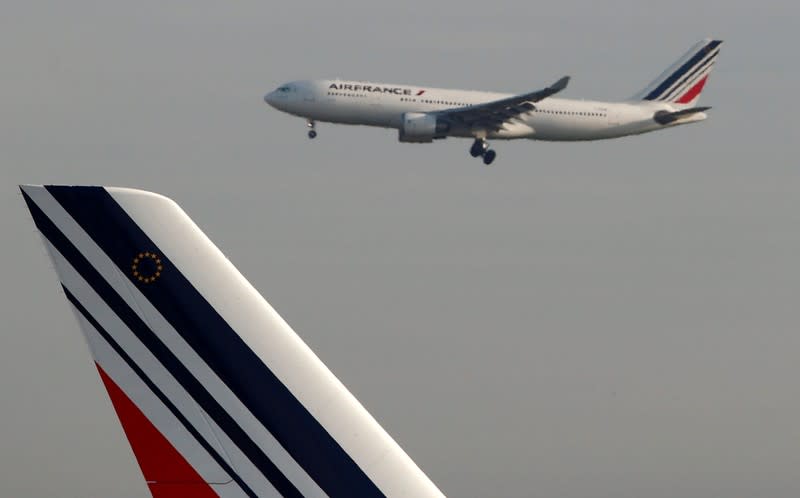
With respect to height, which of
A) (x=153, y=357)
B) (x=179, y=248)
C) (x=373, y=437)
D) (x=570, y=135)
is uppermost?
(x=570, y=135)

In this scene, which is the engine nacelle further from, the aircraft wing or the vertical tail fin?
the vertical tail fin

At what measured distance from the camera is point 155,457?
450 inches

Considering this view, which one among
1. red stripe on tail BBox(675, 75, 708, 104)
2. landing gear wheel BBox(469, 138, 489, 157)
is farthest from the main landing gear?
red stripe on tail BBox(675, 75, 708, 104)

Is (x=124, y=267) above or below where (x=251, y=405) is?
above

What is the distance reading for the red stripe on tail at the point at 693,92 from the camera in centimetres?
12138

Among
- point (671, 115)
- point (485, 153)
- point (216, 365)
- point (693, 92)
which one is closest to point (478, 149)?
point (485, 153)

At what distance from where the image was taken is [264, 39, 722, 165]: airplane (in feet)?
311

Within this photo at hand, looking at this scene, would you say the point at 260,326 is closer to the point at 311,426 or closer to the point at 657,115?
the point at 311,426

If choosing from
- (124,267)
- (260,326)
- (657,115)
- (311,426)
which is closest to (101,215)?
(124,267)

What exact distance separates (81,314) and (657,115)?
10184 centimetres

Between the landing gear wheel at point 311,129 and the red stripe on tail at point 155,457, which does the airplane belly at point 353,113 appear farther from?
the red stripe on tail at point 155,457

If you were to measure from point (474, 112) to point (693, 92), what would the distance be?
30.1 m

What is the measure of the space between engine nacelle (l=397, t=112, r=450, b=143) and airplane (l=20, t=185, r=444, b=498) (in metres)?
81.4

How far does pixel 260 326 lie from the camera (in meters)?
11.8
